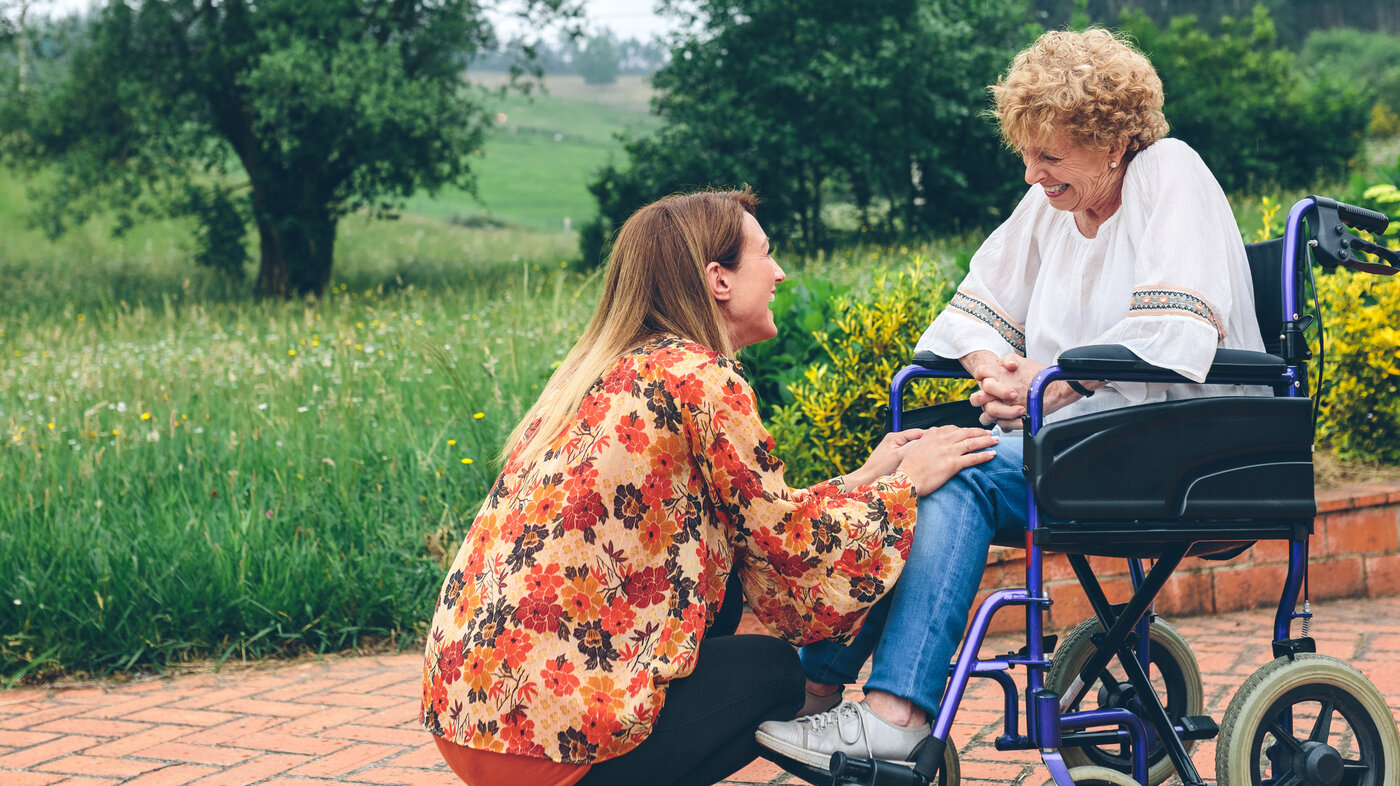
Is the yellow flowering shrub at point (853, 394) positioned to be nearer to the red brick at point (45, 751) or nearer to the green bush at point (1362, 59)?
the red brick at point (45, 751)

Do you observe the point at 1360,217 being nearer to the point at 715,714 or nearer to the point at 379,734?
the point at 715,714

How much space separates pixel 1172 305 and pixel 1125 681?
88 centimetres

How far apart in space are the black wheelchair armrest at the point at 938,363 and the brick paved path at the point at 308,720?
0.97 m

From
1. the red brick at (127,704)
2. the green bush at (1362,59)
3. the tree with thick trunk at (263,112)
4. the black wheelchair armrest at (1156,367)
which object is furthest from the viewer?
the green bush at (1362,59)

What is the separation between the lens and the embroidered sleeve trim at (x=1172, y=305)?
6.93 feet

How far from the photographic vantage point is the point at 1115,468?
2.02 meters

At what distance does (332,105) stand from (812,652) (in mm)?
13932

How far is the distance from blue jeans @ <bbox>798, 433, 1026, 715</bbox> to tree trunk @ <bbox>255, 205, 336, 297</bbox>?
51.7 feet

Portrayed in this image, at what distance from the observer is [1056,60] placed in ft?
7.55

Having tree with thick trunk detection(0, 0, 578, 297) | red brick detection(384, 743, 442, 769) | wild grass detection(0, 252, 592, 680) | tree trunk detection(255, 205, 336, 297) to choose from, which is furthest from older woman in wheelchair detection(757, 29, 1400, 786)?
tree trunk detection(255, 205, 336, 297)

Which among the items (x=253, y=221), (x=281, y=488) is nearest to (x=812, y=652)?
(x=281, y=488)

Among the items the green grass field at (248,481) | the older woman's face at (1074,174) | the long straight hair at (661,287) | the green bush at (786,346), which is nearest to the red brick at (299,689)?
the green grass field at (248,481)

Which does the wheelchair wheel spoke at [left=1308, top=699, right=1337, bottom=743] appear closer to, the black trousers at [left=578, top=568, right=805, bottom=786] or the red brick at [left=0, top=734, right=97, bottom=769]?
the black trousers at [left=578, top=568, right=805, bottom=786]

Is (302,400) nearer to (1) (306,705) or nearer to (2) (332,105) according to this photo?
(1) (306,705)
